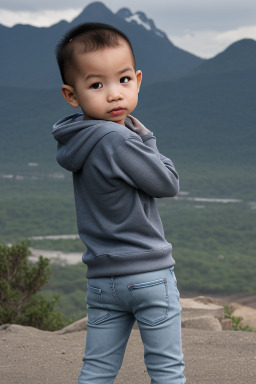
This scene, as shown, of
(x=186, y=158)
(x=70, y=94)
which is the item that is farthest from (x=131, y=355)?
(x=186, y=158)

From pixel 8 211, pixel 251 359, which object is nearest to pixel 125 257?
pixel 251 359

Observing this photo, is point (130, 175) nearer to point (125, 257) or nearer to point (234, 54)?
point (125, 257)

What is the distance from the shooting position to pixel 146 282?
88.8 inches

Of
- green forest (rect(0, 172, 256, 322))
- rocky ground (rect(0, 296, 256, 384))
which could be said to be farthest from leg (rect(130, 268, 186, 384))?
green forest (rect(0, 172, 256, 322))

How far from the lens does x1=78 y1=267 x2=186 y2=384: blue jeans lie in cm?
227

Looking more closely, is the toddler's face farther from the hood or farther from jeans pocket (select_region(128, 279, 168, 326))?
jeans pocket (select_region(128, 279, 168, 326))

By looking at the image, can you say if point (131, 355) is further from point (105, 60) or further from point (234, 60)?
point (234, 60)

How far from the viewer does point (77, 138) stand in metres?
2.33

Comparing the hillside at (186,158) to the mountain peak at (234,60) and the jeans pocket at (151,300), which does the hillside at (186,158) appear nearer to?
the mountain peak at (234,60)

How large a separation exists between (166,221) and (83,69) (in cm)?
2072

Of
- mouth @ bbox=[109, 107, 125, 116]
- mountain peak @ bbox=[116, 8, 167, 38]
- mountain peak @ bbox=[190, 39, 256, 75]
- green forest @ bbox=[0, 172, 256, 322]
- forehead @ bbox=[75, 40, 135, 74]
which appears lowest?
green forest @ bbox=[0, 172, 256, 322]

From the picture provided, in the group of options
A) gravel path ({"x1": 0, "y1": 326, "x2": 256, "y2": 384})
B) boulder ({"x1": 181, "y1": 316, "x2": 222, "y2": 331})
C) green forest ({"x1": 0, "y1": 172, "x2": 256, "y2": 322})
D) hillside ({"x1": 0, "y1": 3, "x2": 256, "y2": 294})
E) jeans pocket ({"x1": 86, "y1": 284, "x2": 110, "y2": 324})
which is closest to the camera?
jeans pocket ({"x1": 86, "y1": 284, "x2": 110, "y2": 324})

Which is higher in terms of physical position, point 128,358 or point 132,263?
point 132,263

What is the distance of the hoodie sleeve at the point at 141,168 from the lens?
2.24 meters
